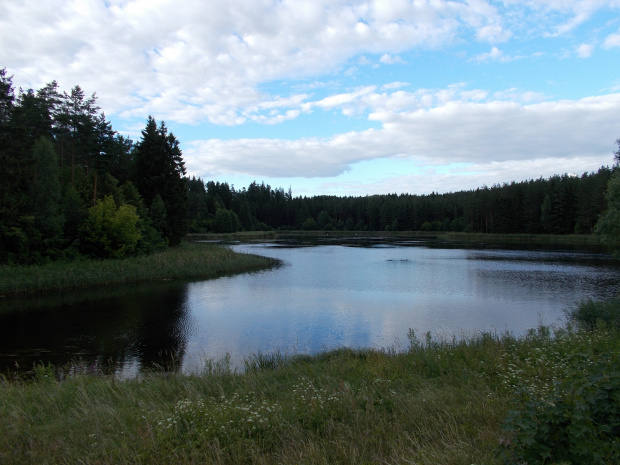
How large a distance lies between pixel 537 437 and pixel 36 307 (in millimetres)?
21336

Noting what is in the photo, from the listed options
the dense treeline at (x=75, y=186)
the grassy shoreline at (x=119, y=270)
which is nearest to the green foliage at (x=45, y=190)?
the dense treeline at (x=75, y=186)

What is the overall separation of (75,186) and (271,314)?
2440 cm

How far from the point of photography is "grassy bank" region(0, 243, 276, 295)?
852 inches

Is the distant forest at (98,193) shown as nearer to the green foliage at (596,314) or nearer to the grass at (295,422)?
the grass at (295,422)

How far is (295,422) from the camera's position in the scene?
184 inches

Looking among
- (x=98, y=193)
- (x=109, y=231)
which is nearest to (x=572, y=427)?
(x=109, y=231)

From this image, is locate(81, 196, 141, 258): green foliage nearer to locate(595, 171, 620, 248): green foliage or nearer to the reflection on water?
the reflection on water

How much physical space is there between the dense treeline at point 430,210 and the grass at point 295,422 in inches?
1717

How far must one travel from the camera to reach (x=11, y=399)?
6.43 m

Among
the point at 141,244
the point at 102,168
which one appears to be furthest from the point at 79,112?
the point at 141,244

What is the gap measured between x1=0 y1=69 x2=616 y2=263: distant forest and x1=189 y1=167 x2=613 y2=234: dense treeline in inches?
11.4

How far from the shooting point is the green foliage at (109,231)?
28484 mm

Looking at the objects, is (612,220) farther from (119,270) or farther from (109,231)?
(109,231)

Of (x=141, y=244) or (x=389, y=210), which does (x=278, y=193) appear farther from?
(x=141, y=244)
